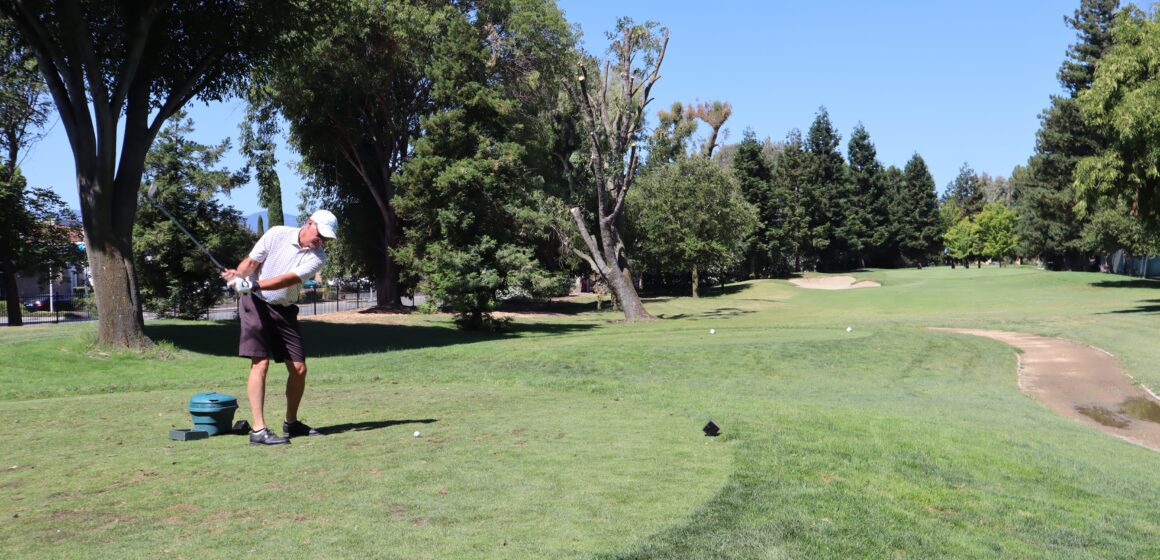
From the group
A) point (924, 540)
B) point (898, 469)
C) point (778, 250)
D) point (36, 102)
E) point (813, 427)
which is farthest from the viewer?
point (778, 250)

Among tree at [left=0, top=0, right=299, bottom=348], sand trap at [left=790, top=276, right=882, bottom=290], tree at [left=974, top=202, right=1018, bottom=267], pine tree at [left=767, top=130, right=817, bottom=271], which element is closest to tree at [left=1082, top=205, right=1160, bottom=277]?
sand trap at [left=790, top=276, right=882, bottom=290]

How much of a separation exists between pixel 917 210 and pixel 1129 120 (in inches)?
3558

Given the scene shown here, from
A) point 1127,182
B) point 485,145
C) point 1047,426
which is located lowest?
point 1047,426

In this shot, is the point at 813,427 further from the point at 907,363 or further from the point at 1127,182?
the point at 1127,182

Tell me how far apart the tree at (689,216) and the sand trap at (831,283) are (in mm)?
13513

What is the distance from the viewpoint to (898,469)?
335 inches

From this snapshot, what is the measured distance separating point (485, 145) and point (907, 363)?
65.6 feet

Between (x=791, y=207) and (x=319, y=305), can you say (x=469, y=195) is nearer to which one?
(x=319, y=305)

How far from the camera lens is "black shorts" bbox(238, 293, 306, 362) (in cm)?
826

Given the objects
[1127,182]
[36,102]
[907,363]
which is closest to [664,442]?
[907,363]

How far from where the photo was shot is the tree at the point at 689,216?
66312 mm

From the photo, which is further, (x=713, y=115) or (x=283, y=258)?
(x=713, y=115)

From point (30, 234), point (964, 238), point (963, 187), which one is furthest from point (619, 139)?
point (963, 187)

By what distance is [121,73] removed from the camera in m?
21.9
